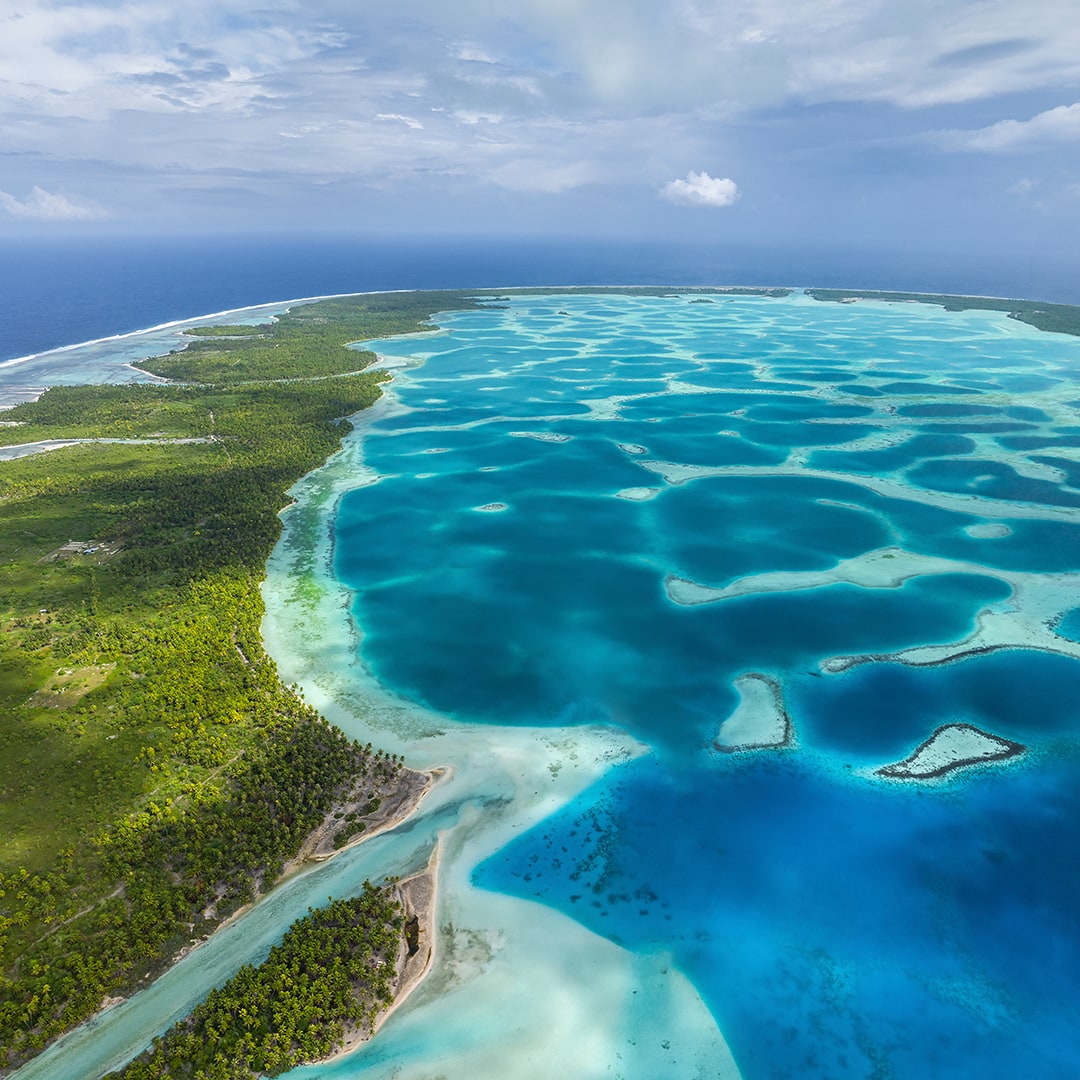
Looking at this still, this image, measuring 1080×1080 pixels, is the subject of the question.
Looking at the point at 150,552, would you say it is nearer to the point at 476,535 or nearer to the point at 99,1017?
the point at 476,535

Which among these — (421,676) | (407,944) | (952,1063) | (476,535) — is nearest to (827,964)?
(952,1063)

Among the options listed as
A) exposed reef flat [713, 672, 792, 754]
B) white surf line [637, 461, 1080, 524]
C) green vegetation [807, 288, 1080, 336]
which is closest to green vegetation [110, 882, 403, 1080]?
exposed reef flat [713, 672, 792, 754]

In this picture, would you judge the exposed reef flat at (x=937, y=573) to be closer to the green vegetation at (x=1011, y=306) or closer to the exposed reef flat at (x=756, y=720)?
the exposed reef flat at (x=756, y=720)

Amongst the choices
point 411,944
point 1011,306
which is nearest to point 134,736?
point 411,944

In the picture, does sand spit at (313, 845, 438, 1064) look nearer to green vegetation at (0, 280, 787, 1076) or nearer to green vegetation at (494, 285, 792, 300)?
green vegetation at (0, 280, 787, 1076)

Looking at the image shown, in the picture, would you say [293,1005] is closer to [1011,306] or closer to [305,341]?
[305,341]

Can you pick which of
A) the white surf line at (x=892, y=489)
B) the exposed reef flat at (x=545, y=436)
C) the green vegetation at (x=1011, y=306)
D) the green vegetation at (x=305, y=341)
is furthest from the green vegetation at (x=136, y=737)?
the green vegetation at (x=1011, y=306)
